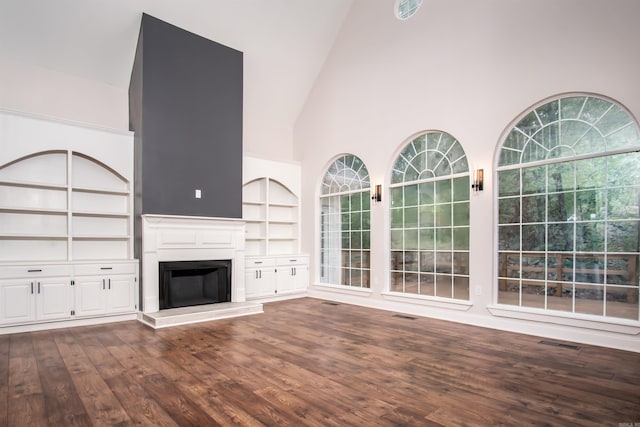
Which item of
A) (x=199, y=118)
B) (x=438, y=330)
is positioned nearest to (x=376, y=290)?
(x=438, y=330)

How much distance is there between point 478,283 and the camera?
5062 millimetres

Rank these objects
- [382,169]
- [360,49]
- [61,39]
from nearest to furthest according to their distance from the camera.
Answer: [61,39] < [382,169] < [360,49]

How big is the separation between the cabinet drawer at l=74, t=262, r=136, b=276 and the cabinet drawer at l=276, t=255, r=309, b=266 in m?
2.61

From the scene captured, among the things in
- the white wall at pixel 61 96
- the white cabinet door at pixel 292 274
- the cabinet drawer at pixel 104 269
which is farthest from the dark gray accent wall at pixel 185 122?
the white cabinet door at pixel 292 274

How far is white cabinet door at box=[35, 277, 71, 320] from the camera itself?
15.7 ft

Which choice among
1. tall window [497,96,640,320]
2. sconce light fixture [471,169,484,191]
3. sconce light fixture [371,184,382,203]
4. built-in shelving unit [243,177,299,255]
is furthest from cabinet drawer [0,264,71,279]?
tall window [497,96,640,320]

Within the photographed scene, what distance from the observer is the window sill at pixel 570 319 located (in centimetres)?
391

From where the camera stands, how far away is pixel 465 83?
5285mm

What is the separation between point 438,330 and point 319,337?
5.12 feet

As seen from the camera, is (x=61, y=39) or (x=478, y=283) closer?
(x=478, y=283)

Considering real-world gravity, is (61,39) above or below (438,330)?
above

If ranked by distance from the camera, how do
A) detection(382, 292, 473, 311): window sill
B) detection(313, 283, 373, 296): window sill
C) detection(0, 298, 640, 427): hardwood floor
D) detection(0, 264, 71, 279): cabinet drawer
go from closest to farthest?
detection(0, 298, 640, 427): hardwood floor
detection(0, 264, 71, 279): cabinet drawer
detection(382, 292, 473, 311): window sill
detection(313, 283, 373, 296): window sill

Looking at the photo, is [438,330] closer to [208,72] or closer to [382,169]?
[382,169]

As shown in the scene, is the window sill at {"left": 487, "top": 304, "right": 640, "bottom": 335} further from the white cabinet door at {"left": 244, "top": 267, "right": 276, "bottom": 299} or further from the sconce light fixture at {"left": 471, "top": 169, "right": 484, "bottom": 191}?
the white cabinet door at {"left": 244, "top": 267, "right": 276, "bottom": 299}
